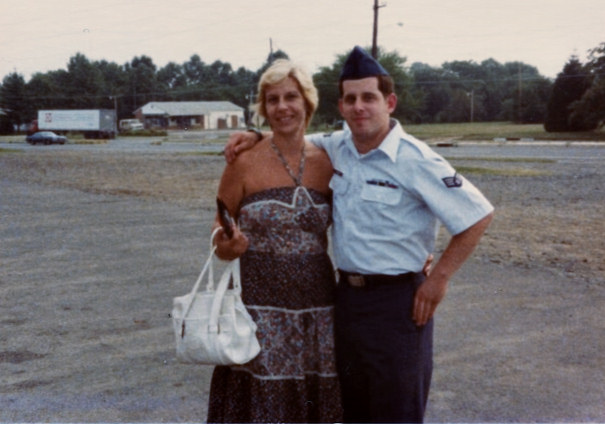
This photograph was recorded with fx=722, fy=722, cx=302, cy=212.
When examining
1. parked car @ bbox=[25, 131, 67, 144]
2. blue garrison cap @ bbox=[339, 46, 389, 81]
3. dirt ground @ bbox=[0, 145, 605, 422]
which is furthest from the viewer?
parked car @ bbox=[25, 131, 67, 144]

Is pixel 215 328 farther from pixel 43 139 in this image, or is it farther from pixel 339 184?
pixel 43 139

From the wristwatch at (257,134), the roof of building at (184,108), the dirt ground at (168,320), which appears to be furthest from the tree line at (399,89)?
the wristwatch at (257,134)

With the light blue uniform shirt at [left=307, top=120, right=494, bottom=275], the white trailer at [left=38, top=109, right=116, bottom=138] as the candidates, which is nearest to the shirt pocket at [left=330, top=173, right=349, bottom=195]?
the light blue uniform shirt at [left=307, top=120, right=494, bottom=275]

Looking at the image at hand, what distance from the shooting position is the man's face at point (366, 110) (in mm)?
2781

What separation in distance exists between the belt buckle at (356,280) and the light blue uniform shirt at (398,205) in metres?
0.02

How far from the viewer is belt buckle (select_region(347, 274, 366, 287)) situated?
9.33 feet

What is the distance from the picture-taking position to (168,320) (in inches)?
239

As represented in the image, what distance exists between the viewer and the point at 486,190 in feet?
52.1

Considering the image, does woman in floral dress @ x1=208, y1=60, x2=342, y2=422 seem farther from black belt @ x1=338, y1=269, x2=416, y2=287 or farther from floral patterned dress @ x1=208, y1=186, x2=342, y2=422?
black belt @ x1=338, y1=269, x2=416, y2=287

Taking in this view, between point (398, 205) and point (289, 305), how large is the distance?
655 millimetres

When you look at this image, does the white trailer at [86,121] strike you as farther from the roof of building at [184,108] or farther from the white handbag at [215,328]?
the white handbag at [215,328]

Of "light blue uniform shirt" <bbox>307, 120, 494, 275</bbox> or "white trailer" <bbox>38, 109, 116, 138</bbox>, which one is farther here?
"white trailer" <bbox>38, 109, 116, 138</bbox>

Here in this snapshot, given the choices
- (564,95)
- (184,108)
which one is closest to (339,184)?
(564,95)

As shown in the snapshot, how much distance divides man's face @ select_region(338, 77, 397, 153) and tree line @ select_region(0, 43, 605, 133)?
48193 mm
